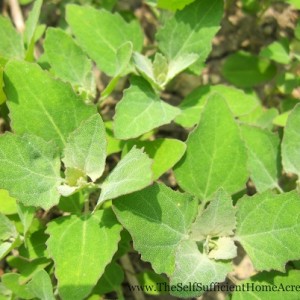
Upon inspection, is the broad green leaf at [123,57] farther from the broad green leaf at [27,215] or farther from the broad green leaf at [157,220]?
the broad green leaf at [27,215]

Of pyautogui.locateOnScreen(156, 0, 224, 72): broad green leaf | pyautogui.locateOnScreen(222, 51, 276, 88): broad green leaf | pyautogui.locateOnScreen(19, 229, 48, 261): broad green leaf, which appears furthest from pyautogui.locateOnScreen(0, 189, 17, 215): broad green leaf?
pyautogui.locateOnScreen(222, 51, 276, 88): broad green leaf

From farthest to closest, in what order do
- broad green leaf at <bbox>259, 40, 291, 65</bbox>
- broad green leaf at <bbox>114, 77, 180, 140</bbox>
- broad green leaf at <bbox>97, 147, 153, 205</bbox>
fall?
1. broad green leaf at <bbox>259, 40, 291, 65</bbox>
2. broad green leaf at <bbox>114, 77, 180, 140</bbox>
3. broad green leaf at <bbox>97, 147, 153, 205</bbox>

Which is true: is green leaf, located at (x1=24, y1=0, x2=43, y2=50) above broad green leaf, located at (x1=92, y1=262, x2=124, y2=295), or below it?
above

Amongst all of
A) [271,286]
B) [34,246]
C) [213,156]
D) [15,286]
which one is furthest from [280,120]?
[15,286]

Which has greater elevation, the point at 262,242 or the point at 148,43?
the point at 148,43

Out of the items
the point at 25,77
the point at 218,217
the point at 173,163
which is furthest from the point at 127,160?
the point at 25,77

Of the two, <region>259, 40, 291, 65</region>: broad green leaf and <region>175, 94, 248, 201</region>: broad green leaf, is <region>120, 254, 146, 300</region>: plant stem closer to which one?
<region>175, 94, 248, 201</region>: broad green leaf

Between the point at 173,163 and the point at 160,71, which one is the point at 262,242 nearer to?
the point at 173,163
